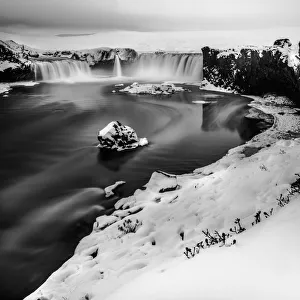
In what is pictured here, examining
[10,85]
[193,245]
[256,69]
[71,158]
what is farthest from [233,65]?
[193,245]

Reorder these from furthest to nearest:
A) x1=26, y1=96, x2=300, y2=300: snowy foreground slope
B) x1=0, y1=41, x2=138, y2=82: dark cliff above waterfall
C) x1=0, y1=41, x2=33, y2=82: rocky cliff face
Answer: x1=0, y1=41, x2=138, y2=82: dark cliff above waterfall → x1=0, y1=41, x2=33, y2=82: rocky cliff face → x1=26, y1=96, x2=300, y2=300: snowy foreground slope

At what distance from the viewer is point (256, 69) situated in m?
30.5

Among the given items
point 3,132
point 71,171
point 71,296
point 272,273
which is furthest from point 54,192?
point 3,132

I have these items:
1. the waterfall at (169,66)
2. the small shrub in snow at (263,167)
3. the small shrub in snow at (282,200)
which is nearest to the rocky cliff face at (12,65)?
the waterfall at (169,66)

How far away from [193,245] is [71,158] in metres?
10.5

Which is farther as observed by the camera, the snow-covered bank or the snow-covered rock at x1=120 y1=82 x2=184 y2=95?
the snow-covered rock at x1=120 y1=82 x2=184 y2=95

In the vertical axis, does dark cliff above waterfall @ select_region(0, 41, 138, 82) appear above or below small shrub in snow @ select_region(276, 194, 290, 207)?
above

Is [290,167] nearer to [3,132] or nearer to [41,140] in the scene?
[41,140]

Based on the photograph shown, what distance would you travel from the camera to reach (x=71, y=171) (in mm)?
12625

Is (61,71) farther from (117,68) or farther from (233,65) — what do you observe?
(233,65)

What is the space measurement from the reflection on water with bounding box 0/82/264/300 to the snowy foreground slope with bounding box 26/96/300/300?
103 centimetres

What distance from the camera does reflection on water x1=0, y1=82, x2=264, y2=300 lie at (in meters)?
7.60

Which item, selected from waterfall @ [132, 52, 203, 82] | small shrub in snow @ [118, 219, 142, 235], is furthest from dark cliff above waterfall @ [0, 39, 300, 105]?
small shrub in snow @ [118, 219, 142, 235]

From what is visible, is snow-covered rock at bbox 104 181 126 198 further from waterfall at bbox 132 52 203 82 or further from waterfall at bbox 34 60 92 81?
waterfall at bbox 132 52 203 82
